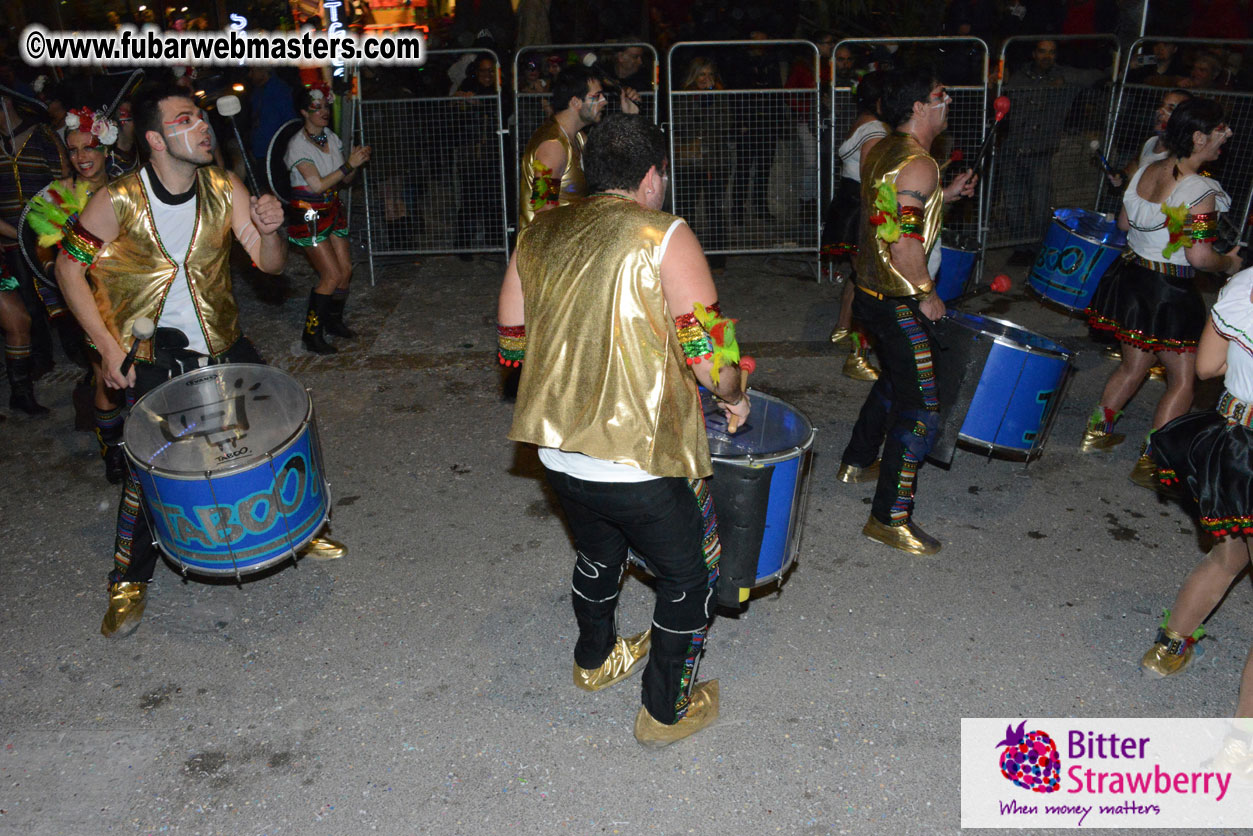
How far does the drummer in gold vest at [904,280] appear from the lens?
12.5ft

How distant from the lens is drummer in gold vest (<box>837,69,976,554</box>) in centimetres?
382

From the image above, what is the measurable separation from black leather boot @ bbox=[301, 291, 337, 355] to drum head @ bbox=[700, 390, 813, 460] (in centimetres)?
391

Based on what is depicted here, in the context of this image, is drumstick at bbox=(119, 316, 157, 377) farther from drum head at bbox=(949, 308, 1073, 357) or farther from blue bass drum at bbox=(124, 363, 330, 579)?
drum head at bbox=(949, 308, 1073, 357)

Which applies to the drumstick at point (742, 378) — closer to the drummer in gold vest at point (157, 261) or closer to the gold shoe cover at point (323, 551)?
the drummer in gold vest at point (157, 261)

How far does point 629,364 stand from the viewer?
8.55 ft

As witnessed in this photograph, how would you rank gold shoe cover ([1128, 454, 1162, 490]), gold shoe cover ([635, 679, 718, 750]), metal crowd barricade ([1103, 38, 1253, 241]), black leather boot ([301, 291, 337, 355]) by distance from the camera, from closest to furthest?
1. gold shoe cover ([635, 679, 718, 750])
2. gold shoe cover ([1128, 454, 1162, 490])
3. black leather boot ([301, 291, 337, 355])
4. metal crowd barricade ([1103, 38, 1253, 241])

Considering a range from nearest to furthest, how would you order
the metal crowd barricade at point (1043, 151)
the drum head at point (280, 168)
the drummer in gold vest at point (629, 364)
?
the drummer in gold vest at point (629, 364), the drum head at point (280, 168), the metal crowd barricade at point (1043, 151)

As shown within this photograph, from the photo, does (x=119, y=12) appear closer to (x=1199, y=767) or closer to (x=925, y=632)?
(x=925, y=632)

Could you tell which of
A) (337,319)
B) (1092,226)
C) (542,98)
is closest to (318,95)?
(337,319)

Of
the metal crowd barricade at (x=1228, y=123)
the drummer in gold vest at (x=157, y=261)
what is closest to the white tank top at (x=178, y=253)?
the drummer in gold vest at (x=157, y=261)

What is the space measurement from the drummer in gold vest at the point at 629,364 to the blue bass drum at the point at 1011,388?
202 centimetres

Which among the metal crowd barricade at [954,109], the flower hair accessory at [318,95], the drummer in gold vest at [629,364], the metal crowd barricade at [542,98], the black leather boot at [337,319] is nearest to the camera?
the drummer in gold vest at [629,364]

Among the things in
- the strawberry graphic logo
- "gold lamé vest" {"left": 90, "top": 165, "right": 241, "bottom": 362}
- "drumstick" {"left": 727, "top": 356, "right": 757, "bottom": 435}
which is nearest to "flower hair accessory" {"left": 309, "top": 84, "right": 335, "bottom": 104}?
"gold lamé vest" {"left": 90, "top": 165, "right": 241, "bottom": 362}

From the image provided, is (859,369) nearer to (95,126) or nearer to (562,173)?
(562,173)
